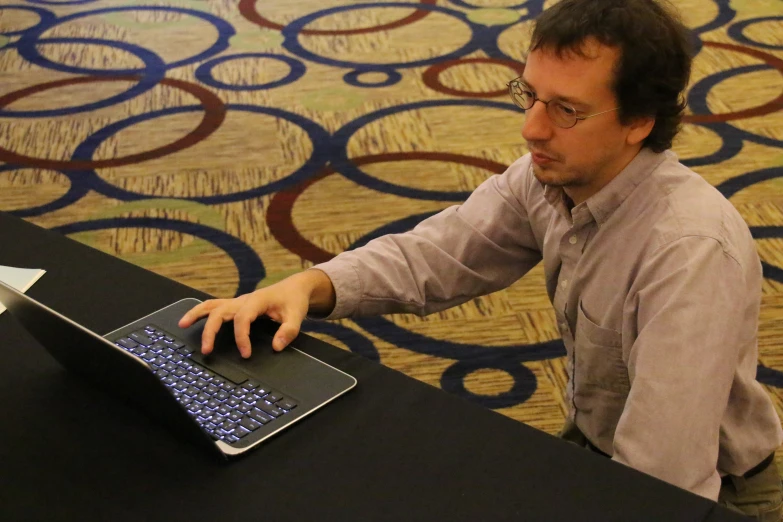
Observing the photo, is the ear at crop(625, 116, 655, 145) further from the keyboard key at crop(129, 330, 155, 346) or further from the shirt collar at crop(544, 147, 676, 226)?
the keyboard key at crop(129, 330, 155, 346)

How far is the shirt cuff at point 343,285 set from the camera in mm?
1281

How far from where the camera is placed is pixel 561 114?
3.90 feet

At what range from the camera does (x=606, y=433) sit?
1.30 m

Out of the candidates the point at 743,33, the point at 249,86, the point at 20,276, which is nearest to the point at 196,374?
the point at 20,276

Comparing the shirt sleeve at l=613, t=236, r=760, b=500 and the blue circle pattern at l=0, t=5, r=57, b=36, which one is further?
the blue circle pattern at l=0, t=5, r=57, b=36

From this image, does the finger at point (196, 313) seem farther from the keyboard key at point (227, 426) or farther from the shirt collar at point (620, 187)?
the shirt collar at point (620, 187)

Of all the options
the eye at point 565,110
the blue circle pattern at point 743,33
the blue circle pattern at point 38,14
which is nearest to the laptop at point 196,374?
the eye at point 565,110

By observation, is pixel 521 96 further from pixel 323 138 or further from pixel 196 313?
pixel 323 138

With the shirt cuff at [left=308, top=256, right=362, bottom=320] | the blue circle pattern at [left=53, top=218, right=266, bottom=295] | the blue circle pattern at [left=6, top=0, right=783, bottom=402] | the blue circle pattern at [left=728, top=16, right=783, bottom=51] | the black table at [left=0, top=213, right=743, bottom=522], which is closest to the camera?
the black table at [left=0, top=213, right=743, bottom=522]

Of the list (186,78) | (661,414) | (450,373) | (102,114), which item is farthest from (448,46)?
(661,414)

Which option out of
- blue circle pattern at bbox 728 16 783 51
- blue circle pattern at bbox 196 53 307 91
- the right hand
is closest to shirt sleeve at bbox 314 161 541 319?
the right hand

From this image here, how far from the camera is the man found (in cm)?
105

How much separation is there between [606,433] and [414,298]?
0.32 m

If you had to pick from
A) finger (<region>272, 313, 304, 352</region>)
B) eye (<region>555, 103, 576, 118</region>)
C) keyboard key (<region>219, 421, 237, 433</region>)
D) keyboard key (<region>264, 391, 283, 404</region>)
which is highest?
Answer: eye (<region>555, 103, 576, 118</region>)
